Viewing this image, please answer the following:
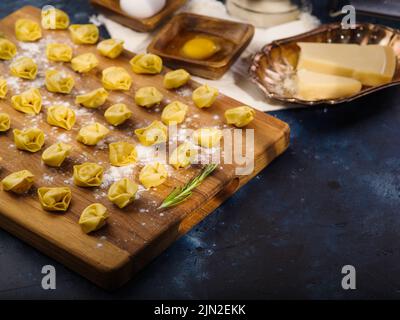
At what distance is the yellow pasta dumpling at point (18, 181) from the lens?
2113mm

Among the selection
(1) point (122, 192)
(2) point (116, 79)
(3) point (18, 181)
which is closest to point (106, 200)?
(1) point (122, 192)

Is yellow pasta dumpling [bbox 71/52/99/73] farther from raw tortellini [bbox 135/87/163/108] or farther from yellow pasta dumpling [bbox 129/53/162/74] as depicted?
raw tortellini [bbox 135/87/163/108]

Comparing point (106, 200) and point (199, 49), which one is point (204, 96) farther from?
point (106, 200)

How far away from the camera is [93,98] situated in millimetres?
2465

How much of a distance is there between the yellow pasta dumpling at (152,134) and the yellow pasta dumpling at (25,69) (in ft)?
1.79

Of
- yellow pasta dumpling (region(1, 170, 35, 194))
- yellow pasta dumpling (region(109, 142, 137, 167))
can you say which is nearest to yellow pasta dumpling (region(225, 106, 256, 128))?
yellow pasta dumpling (region(109, 142, 137, 167))

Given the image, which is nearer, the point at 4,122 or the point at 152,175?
the point at 152,175

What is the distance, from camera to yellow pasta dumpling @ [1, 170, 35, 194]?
2.11 metres

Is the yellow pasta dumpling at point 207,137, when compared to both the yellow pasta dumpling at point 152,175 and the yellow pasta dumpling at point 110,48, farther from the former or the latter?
the yellow pasta dumpling at point 110,48

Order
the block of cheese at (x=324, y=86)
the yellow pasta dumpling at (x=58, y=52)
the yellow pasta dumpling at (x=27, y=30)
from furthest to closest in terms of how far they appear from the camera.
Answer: the yellow pasta dumpling at (x=27, y=30) < the yellow pasta dumpling at (x=58, y=52) < the block of cheese at (x=324, y=86)

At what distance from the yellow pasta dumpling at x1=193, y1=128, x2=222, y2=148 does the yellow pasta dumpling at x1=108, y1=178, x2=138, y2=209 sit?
325 mm

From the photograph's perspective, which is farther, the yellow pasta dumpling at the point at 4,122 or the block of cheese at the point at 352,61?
the block of cheese at the point at 352,61

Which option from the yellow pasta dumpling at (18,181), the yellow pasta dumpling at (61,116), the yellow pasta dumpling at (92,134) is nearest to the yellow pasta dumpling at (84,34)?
the yellow pasta dumpling at (61,116)

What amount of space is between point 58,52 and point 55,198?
2.73 ft
